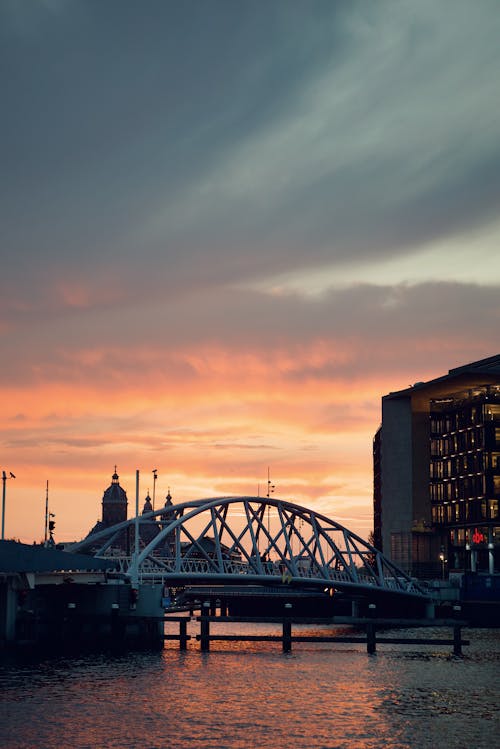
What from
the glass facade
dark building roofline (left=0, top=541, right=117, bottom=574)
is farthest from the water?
the glass facade

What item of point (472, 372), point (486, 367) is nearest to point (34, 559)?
point (472, 372)

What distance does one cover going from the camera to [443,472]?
187 meters

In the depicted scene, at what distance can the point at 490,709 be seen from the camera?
60.6 meters

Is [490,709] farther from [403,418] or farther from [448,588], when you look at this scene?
[403,418]

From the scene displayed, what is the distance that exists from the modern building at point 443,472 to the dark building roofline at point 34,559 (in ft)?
276

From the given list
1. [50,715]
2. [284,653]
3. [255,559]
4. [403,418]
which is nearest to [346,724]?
[50,715]

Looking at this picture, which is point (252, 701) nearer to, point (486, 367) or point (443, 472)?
point (443, 472)

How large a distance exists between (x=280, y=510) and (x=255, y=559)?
8.01 metres

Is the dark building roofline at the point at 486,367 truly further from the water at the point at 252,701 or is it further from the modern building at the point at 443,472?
the water at the point at 252,701

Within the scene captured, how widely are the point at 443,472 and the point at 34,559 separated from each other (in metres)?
111

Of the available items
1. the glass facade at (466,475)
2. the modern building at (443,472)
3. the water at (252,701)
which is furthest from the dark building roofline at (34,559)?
the modern building at (443,472)

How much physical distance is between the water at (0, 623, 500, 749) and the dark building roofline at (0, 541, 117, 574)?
25.7 ft

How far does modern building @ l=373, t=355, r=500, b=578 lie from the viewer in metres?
173

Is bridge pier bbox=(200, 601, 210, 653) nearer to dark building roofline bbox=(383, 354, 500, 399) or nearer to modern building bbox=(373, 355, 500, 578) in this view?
modern building bbox=(373, 355, 500, 578)
